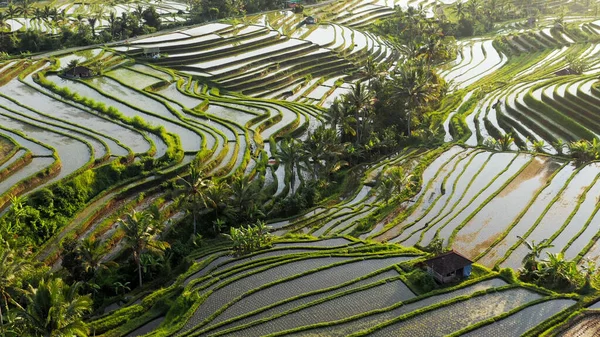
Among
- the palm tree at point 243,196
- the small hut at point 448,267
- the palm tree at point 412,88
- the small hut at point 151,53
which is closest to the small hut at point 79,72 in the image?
the small hut at point 151,53

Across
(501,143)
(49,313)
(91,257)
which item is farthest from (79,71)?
(501,143)

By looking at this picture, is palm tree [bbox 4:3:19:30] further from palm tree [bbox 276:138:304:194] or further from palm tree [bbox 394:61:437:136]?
palm tree [bbox 394:61:437:136]

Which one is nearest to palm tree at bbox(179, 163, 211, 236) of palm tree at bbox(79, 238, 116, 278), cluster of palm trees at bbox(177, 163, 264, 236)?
cluster of palm trees at bbox(177, 163, 264, 236)

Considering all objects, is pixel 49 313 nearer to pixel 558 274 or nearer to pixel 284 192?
pixel 284 192

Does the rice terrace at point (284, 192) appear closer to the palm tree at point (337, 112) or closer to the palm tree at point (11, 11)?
the palm tree at point (337, 112)

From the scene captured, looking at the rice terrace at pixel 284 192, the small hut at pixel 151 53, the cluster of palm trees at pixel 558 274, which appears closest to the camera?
the rice terrace at pixel 284 192
